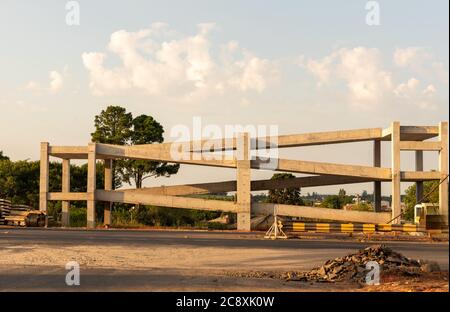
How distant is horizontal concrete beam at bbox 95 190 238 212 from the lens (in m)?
51.4

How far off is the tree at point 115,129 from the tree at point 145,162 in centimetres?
72

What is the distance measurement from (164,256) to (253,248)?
605 centimetres

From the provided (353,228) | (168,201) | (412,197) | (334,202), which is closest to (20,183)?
(168,201)

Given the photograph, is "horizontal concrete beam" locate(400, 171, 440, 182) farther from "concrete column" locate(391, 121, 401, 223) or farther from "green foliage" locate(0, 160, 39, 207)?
"green foliage" locate(0, 160, 39, 207)

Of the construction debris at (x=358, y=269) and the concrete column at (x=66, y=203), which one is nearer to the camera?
the construction debris at (x=358, y=269)

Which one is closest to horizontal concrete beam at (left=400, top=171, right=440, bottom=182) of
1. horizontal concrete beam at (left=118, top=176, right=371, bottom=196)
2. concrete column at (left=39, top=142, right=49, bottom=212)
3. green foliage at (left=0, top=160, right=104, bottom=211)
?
horizontal concrete beam at (left=118, top=176, right=371, bottom=196)

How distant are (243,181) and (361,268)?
3217 centimetres

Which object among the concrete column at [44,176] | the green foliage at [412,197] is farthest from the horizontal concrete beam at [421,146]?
the concrete column at [44,176]

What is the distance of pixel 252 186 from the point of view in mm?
55531

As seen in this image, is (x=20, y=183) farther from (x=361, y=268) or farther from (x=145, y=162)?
(x=361, y=268)

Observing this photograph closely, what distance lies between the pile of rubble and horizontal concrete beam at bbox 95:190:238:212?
1250 inches

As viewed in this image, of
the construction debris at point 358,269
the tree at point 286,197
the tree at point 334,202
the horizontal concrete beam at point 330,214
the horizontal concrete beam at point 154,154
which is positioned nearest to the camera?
the construction debris at point 358,269

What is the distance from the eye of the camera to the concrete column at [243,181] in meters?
50.1

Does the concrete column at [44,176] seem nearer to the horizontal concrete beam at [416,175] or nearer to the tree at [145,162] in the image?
the tree at [145,162]
